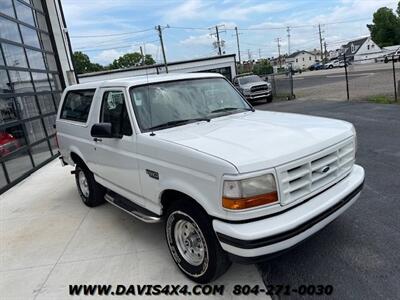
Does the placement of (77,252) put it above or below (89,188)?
below

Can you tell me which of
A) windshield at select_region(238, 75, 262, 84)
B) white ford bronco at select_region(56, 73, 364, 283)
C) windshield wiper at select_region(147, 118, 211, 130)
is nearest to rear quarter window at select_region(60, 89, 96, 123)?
white ford bronco at select_region(56, 73, 364, 283)

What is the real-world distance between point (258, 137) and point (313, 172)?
551mm

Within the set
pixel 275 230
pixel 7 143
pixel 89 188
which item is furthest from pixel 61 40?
pixel 275 230

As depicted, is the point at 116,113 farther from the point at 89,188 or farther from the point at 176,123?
the point at 89,188

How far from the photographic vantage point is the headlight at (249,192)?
2631mm

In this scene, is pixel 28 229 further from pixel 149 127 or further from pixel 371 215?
pixel 371 215

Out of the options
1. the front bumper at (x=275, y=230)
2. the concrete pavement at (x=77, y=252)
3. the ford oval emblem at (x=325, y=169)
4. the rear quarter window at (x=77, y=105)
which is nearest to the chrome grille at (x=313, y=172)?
the ford oval emblem at (x=325, y=169)

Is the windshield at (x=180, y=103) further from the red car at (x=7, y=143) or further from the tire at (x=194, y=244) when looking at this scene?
the red car at (x=7, y=143)

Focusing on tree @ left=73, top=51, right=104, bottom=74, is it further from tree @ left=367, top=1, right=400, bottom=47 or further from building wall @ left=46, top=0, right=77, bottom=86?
building wall @ left=46, top=0, right=77, bottom=86

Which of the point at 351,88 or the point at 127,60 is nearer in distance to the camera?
the point at 351,88

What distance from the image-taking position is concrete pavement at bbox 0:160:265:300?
137 inches

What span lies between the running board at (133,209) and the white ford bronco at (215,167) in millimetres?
15

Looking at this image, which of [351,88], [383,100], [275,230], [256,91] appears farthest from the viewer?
[256,91]

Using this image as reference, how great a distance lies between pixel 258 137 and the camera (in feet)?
10.2
